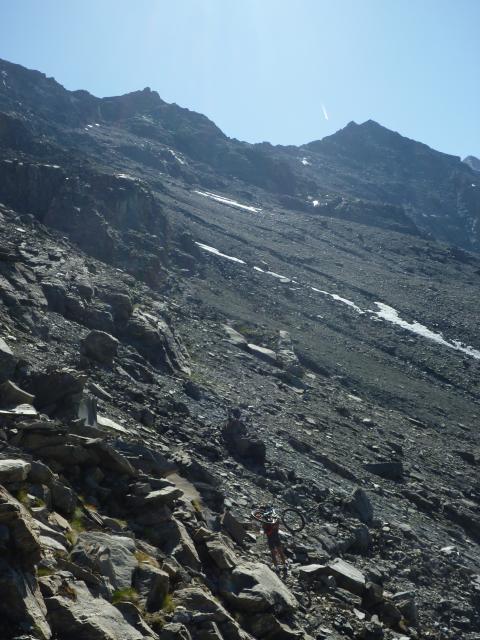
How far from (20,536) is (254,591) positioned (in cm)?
456

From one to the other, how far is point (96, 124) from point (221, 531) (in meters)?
126

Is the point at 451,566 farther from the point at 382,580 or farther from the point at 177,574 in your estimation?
the point at 177,574

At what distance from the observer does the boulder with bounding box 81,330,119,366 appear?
22.0 m

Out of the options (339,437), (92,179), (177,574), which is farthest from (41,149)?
(177,574)

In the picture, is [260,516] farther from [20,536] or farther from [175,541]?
[20,536]

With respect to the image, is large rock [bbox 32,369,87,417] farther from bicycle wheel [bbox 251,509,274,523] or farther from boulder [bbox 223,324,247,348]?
boulder [bbox 223,324,247,348]

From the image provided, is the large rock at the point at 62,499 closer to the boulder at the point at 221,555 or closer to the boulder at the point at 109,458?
the boulder at the point at 109,458

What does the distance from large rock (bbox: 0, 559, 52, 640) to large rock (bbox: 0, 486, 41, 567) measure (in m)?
0.26

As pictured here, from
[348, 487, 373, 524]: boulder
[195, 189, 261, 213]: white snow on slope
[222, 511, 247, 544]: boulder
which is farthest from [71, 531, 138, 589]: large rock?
[195, 189, 261, 213]: white snow on slope

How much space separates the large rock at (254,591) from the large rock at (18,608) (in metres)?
3.93

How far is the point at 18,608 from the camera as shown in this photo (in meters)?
7.04

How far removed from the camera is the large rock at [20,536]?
7.58m

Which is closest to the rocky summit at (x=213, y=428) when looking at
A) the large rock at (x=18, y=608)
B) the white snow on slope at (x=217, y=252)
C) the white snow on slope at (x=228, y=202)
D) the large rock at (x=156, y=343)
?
the large rock at (x=18, y=608)

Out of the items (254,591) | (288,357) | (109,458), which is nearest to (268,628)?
(254,591)
